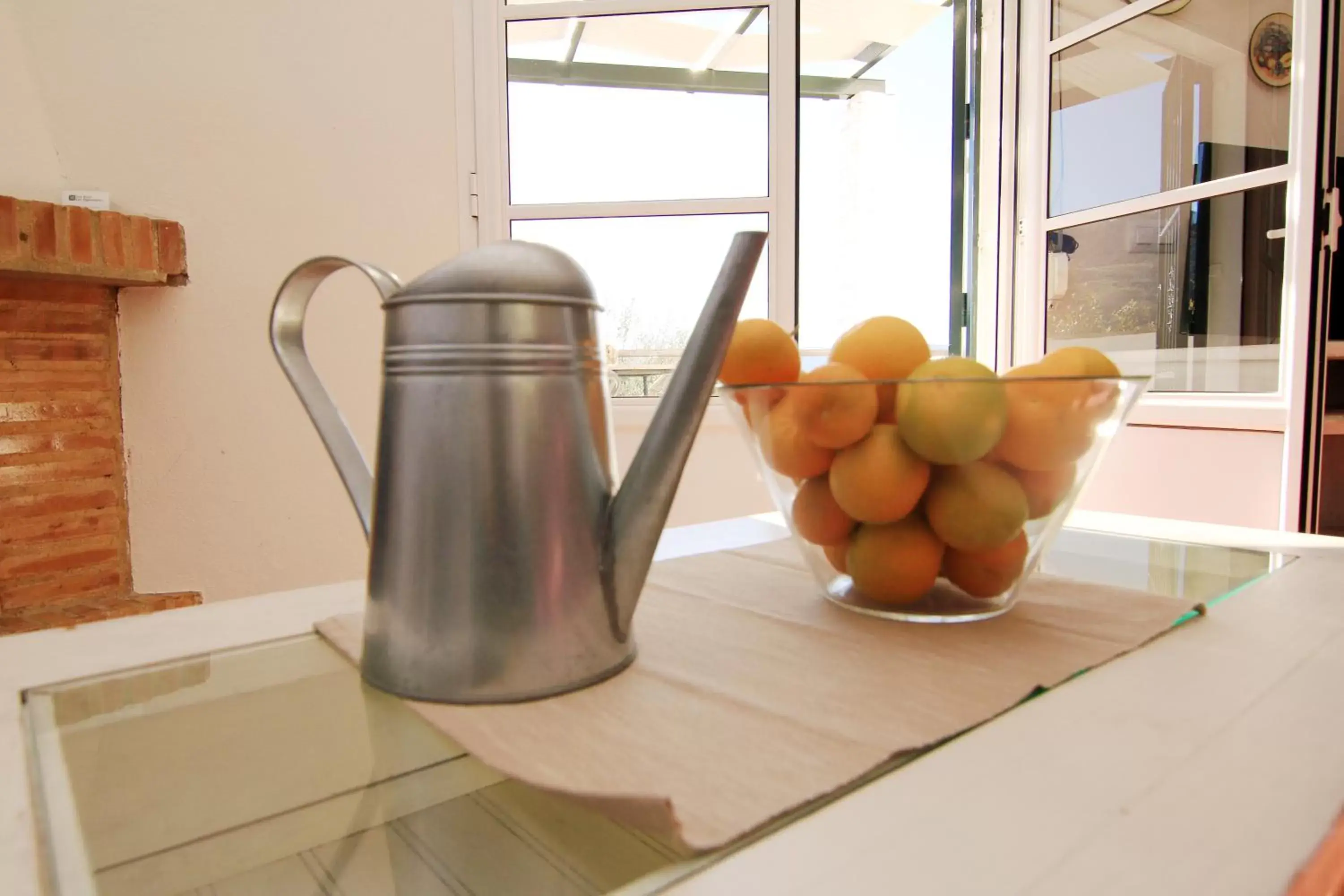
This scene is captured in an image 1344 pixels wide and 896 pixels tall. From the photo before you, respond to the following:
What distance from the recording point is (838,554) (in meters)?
0.49

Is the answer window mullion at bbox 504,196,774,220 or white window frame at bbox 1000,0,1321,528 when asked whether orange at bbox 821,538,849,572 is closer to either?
white window frame at bbox 1000,0,1321,528

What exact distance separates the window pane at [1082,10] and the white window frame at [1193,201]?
0.07ft

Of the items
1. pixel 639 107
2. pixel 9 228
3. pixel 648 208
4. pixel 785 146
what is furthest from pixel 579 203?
pixel 9 228

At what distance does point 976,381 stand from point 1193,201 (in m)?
1.80

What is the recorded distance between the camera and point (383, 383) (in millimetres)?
385

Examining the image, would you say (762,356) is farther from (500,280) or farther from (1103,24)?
(1103,24)

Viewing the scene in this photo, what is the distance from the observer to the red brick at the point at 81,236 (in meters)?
1.33

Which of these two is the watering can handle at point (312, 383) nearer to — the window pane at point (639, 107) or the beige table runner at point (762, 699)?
the beige table runner at point (762, 699)

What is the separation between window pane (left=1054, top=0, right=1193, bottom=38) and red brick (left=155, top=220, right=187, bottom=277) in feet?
3.13

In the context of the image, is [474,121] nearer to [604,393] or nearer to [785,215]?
[785,215]

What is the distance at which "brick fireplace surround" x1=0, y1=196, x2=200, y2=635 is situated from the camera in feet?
4.34

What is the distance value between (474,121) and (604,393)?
5.56ft

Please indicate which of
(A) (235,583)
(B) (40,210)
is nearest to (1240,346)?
(A) (235,583)

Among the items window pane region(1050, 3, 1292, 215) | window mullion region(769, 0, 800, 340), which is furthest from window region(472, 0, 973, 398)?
window pane region(1050, 3, 1292, 215)
